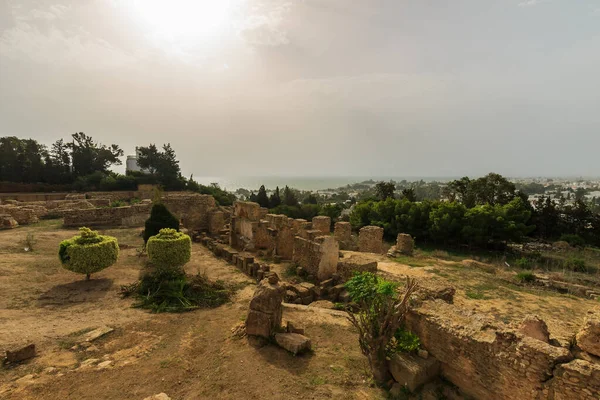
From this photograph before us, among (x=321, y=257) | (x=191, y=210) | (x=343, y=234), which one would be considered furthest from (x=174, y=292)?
(x=343, y=234)

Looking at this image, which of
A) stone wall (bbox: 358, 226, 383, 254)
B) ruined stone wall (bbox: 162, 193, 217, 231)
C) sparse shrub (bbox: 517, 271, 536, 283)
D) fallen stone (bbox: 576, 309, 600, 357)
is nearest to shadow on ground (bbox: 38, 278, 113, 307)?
ruined stone wall (bbox: 162, 193, 217, 231)

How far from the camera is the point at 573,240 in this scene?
27.7 meters

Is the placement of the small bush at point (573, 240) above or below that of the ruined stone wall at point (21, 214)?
below

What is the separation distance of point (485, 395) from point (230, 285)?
8.02 metres

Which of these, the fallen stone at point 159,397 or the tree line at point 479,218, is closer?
the fallen stone at point 159,397

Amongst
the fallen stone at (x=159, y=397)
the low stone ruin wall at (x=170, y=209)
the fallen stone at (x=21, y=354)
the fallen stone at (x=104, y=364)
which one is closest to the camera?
the fallen stone at (x=159, y=397)

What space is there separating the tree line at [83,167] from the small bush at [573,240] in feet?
119

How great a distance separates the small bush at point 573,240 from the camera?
90.0 feet

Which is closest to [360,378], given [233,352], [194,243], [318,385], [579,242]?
[318,385]

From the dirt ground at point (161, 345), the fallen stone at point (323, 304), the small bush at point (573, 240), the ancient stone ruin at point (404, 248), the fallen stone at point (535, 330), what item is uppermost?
the fallen stone at point (535, 330)

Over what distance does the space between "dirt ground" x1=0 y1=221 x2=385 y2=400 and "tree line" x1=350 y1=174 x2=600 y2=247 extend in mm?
18861

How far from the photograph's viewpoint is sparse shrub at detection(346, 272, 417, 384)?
226 inches

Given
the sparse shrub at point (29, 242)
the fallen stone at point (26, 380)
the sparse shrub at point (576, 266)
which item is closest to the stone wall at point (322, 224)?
the sparse shrub at point (29, 242)

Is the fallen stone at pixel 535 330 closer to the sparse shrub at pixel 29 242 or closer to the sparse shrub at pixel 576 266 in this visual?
the sparse shrub at pixel 29 242
